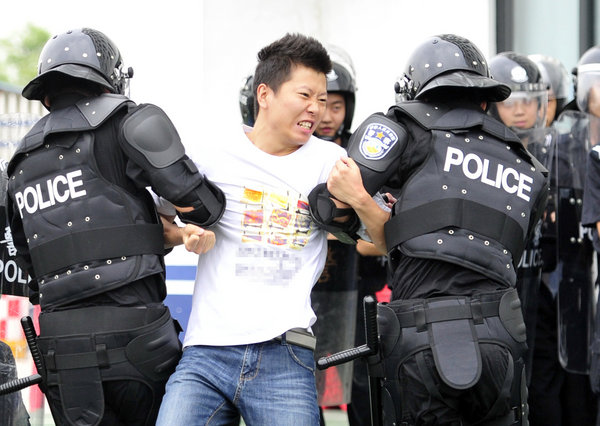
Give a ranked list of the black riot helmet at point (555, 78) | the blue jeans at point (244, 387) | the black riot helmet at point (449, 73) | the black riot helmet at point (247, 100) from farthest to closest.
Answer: the black riot helmet at point (555, 78), the black riot helmet at point (247, 100), the black riot helmet at point (449, 73), the blue jeans at point (244, 387)

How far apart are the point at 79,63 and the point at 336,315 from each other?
84.3 inches

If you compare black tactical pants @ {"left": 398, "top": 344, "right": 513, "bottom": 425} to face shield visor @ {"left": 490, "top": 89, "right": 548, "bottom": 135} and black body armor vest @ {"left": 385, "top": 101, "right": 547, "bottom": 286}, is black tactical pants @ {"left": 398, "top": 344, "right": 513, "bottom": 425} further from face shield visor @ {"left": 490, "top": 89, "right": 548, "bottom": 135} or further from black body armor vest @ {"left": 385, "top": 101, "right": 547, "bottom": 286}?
face shield visor @ {"left": 490, "top": 89, "right": 548, "bottom": 135}

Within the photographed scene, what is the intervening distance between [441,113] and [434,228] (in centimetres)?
43

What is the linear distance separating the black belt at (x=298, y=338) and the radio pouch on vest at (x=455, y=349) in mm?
406

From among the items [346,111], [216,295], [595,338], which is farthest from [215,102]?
[216,295]

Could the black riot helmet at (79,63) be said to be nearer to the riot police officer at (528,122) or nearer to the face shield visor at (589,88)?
the riot police officer at (528,122)

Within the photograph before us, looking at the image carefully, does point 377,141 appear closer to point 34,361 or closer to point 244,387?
point 244,387

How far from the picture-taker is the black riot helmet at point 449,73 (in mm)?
4043

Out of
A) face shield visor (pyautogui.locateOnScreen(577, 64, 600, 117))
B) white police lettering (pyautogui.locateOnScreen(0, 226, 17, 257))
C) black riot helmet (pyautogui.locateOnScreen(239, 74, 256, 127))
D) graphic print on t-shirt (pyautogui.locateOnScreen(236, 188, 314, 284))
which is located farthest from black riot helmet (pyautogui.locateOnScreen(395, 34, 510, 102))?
white police lettering (pyautogui.locateOnScreen(0, 226, 17, 257))

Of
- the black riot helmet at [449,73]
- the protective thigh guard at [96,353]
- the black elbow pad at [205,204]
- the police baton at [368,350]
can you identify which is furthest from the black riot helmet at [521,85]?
the protective thigh guard at [96,353]

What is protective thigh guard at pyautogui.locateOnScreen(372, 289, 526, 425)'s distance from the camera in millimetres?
3779

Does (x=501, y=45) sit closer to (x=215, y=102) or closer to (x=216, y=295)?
(x=215, y=102)

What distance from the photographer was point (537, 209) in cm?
421

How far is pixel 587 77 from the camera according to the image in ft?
18.5
